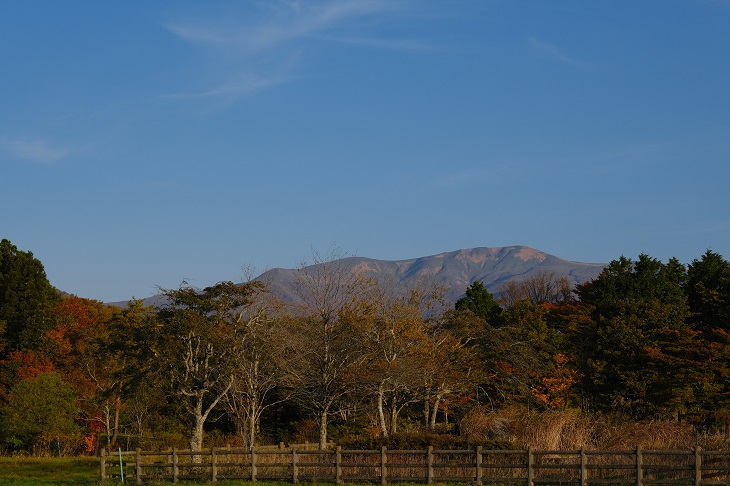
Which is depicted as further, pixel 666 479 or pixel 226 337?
pixel 226 337

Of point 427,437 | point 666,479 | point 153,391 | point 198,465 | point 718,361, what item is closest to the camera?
point 666,479

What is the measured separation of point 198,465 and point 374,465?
6.99 m

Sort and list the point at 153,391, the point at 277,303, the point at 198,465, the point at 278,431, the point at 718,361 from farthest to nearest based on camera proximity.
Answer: the point at 278,431 → the point at 277,303 → the point at 718,361 → the point at 153,391 → the point at 198,465

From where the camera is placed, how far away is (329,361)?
4634 centimetres

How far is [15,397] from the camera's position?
170ft

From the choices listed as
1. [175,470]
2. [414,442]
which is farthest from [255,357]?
[175,470]

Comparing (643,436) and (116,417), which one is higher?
(643,436)

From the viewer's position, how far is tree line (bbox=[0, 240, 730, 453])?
44.2 metres

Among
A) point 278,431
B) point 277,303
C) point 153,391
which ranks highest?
point 277,303

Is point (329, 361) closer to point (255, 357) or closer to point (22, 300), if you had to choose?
point (255, 357)

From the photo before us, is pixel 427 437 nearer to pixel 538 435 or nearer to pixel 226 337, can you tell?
pixel 538 435

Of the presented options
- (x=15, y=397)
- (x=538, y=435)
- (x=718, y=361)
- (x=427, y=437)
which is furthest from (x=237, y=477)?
(x=718, y=361)

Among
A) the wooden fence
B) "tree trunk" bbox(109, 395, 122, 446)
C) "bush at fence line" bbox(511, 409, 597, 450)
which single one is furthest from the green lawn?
"bush at fence line" bbox(511, 409, 597, 450)

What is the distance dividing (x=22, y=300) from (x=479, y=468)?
41905 mm
